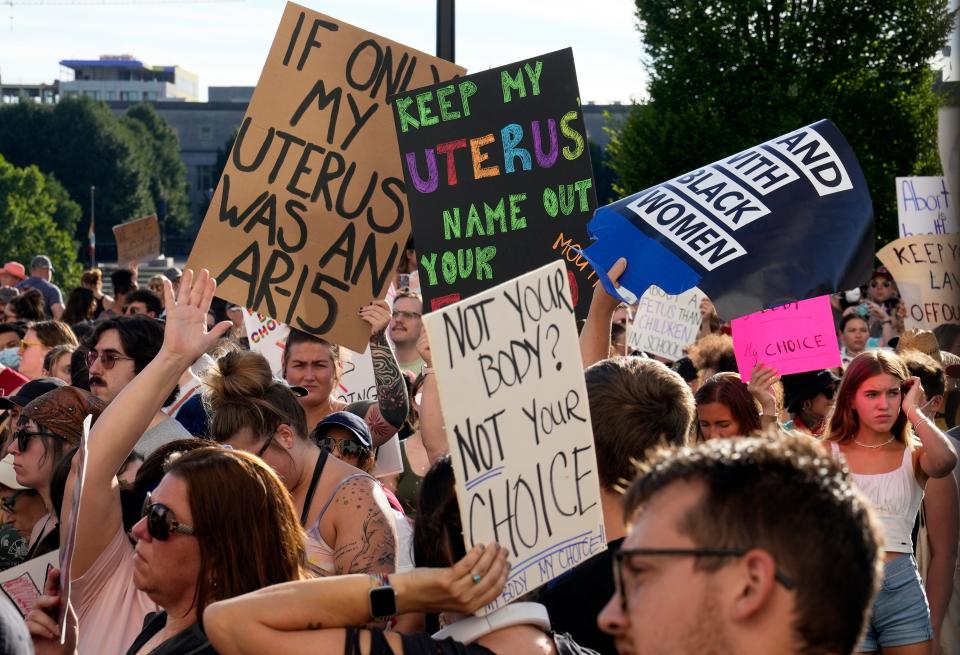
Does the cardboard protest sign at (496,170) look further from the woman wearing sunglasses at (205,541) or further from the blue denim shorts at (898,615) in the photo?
the woman wearing sunglasses at (205,541)

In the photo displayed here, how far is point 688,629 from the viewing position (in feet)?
6.59

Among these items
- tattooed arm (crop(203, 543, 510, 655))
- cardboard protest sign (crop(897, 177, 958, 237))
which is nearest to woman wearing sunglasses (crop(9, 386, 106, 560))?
tattooed arm (crop(203, 543, 510, 655))

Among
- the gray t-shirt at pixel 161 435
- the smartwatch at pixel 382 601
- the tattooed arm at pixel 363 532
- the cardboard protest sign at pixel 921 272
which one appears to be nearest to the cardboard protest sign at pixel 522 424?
the smartwatch at pixel 382 601

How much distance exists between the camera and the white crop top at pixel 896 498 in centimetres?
524

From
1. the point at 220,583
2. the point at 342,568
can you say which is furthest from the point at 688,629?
the point at 342,568

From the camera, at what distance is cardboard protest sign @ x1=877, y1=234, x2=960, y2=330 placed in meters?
9.02

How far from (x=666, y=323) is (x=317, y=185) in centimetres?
526

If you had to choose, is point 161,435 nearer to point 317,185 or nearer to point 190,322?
point 190,322

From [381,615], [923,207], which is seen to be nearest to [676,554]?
[381,615]

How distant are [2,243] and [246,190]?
6785 cm

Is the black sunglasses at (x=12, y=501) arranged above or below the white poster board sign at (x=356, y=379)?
below

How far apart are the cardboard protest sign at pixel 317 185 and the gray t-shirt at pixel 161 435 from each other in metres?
0.81

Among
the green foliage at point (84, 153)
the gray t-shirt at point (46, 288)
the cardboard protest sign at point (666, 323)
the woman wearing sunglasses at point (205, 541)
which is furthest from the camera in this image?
the green foliage at point (84, 153)

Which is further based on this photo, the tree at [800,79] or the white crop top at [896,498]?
the tree at [800,79]
